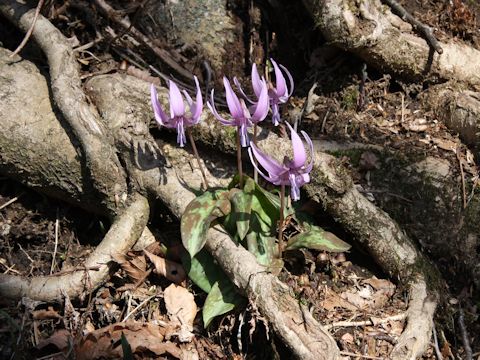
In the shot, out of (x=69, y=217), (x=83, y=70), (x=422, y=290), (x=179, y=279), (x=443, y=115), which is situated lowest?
(x=69, y=217)

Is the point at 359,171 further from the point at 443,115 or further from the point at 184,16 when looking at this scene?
the point at 184,16

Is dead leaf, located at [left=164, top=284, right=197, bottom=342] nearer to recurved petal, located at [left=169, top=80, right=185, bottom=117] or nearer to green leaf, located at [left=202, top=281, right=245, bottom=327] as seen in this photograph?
green leaf, located at [left=202, top=281, right=245, bottom=327]

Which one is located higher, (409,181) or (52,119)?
(409,181)

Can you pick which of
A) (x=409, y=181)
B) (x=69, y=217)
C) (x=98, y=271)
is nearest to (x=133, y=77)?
(x=69, y=217)

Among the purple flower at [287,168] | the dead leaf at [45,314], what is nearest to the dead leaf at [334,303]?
the purple flower at [287,168]

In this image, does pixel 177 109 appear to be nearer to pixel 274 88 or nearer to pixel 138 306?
pixel 274 88

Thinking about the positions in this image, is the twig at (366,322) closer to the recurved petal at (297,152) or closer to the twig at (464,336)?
the twig at (464,336)

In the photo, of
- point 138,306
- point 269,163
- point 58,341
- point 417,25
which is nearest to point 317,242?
point 269,163

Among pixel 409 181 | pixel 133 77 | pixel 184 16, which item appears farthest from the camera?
pixel 184 16

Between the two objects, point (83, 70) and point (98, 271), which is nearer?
point (98, 271)
